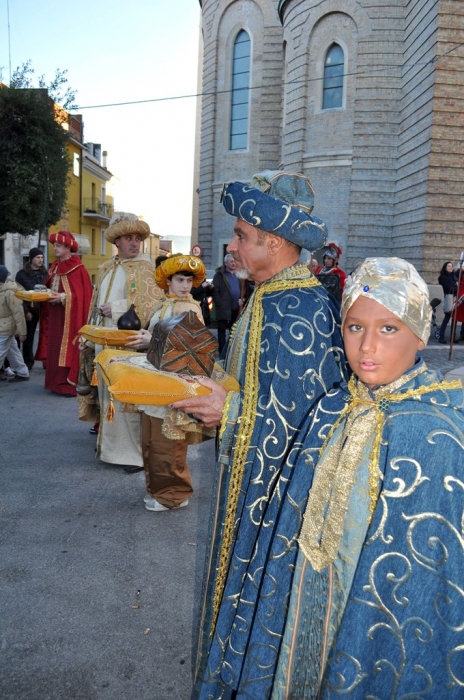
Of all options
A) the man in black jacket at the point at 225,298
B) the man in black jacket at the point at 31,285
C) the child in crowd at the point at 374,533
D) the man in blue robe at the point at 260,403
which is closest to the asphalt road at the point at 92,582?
the man in blue robe at the point at 260,403

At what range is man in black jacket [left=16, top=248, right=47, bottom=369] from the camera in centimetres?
973

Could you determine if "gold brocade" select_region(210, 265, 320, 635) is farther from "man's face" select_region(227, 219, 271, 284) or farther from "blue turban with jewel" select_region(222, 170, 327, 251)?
"blue turban with jewel" select_region(222, 170, 327, 251)

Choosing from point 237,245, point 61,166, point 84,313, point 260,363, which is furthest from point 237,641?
point 61,166

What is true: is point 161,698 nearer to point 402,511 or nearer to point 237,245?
point 402,511

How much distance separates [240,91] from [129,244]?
24657mm

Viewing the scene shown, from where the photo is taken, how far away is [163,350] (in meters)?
2.39

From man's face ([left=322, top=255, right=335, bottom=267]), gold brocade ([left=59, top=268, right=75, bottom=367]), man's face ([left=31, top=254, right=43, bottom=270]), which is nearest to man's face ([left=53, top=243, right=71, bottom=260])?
gold brocade ([left=59, top=268, right=75, bottom=367])

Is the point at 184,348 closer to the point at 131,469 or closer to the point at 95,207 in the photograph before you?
the point at 131,469

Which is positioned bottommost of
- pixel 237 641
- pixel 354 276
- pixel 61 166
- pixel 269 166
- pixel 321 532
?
pixel 237 641

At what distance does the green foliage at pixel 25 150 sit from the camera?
16.2m

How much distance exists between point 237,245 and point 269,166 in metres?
25.4

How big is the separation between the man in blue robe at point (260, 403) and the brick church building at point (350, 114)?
1439cm

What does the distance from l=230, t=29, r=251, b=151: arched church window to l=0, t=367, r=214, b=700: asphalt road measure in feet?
80.4

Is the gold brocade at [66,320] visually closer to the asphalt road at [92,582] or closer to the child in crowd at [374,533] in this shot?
the asphalt road at [92,582]
